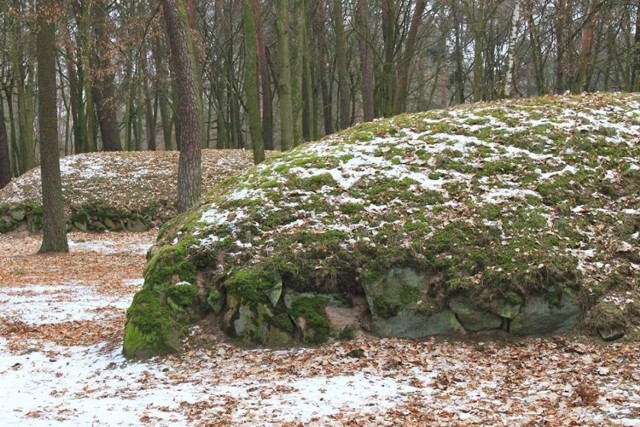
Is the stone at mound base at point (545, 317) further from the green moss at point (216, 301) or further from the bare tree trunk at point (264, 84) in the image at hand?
the bare tree trunk at point (264, 84)

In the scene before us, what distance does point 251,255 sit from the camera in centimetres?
695

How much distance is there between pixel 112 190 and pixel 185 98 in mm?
8219

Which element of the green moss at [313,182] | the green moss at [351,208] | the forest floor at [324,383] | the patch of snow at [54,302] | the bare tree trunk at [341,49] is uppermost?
the bare tree trunk at [341,49]

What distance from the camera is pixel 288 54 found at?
14.6m

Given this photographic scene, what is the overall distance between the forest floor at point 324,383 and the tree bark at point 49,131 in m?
6.39

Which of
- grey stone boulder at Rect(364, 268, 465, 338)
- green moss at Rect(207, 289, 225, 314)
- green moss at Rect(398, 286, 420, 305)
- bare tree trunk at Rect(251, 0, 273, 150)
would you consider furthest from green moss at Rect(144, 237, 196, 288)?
bare tree trunk at Rect(251, 0, 273, 150)

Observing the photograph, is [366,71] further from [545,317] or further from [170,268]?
[545,317]

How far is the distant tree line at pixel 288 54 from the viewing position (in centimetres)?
1517

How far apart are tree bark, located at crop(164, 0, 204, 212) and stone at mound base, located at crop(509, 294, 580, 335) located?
24.8 ft

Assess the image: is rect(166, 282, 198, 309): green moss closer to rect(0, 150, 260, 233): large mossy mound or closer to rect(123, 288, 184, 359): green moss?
rect(123, 288, 184, 359): green moss

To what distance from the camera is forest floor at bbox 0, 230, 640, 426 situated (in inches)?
189

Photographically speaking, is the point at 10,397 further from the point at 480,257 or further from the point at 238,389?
the point at 480,257

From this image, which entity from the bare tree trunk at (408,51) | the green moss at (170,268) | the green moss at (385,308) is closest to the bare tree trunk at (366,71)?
the bare tree trunk at (408,51)

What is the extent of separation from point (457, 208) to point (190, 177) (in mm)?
6734
